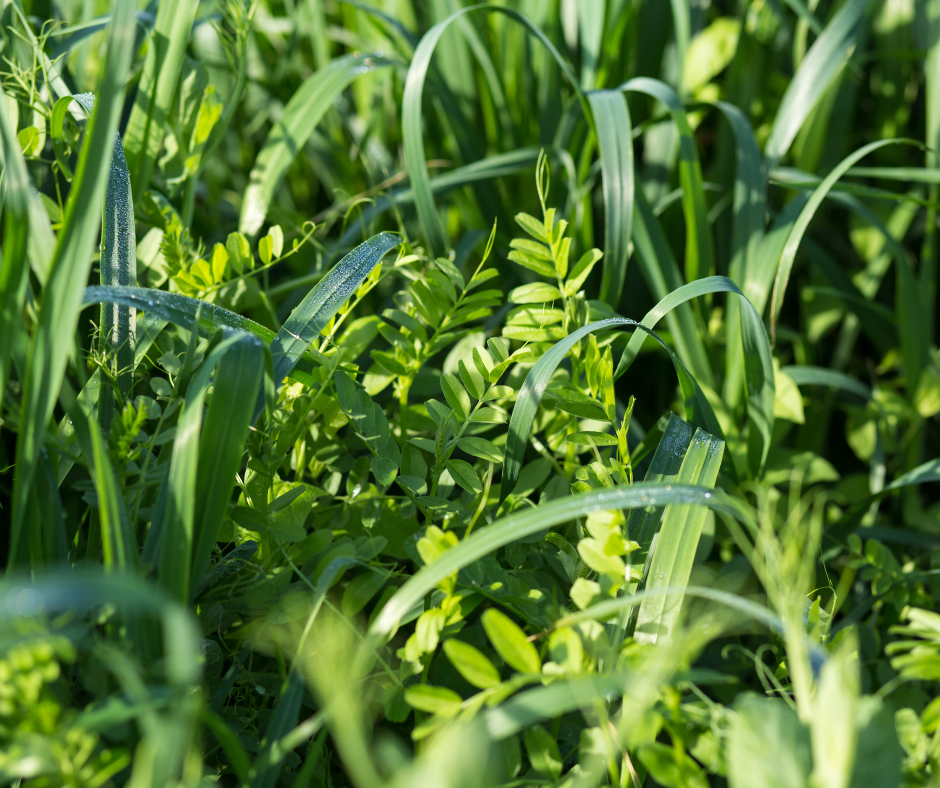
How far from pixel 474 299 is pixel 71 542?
0.52 meters

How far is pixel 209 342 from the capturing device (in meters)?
0.70

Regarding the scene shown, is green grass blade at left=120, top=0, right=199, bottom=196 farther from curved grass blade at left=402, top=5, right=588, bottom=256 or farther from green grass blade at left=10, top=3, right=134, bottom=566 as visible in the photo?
green grass blade at left=10, top=3, right=134, bottom=566

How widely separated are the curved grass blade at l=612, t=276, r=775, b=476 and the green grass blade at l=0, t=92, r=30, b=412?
54 cm

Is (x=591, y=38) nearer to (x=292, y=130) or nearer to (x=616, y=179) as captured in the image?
(x=616, y=179)

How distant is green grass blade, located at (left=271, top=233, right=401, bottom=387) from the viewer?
0.69 meters

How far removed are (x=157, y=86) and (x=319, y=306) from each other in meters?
0.45

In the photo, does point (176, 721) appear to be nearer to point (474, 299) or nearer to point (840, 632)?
point (474, 299)

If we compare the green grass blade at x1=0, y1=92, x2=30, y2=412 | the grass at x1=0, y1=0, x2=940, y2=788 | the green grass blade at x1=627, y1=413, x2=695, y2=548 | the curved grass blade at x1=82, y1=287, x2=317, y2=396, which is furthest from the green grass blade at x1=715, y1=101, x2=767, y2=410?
the green grass blade at x1=0, y1=92, x2=30, y2=412

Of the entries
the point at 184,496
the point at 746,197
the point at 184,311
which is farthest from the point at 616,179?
the point at 184,496

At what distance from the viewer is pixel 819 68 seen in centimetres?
113

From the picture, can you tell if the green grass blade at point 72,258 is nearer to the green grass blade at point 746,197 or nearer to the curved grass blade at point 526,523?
the curved grass blade at point 526,523

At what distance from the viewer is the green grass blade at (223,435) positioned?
60 centimetres

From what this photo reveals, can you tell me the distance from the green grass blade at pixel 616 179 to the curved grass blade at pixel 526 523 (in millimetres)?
442

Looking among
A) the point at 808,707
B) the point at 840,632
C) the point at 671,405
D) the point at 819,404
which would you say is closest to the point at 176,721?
the point at 808,707
